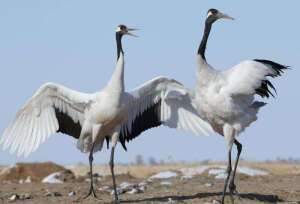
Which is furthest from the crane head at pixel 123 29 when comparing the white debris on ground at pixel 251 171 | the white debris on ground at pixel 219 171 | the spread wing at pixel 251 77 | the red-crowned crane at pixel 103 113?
the white debris on ground at pixel 251 171

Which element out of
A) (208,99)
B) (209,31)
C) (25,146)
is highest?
(209,31)

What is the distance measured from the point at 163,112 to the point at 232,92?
2413 millimetres

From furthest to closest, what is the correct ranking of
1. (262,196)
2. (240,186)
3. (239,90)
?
(240,186)
(262,196)
(239,90)

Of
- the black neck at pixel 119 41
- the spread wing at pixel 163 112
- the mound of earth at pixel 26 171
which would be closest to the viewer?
the black neck at pixel 119 41

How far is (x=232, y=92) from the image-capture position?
8.82 meters

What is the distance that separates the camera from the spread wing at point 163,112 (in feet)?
34.9

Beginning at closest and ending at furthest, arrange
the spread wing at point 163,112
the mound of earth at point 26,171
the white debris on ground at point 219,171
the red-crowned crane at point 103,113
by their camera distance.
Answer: the red-crowned crane at point 103,113 < the spread wing at point 163,112 < the white debris on ground at point 219,171 < the mound of earth at point 26,171

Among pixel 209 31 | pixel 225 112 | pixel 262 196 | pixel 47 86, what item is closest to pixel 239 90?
pixel 225 112

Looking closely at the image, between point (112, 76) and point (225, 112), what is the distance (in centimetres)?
225

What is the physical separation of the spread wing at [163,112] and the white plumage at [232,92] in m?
1.43

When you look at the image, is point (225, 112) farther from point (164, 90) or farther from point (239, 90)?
point (164, 90)

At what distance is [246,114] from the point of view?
29.8 feet

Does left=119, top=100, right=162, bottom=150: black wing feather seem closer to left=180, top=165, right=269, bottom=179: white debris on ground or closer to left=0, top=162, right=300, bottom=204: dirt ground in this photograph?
left=0, top=162, right=300, bottom=204: dirt ground

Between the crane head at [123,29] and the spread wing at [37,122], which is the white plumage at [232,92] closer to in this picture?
the crane head at [123,29]
